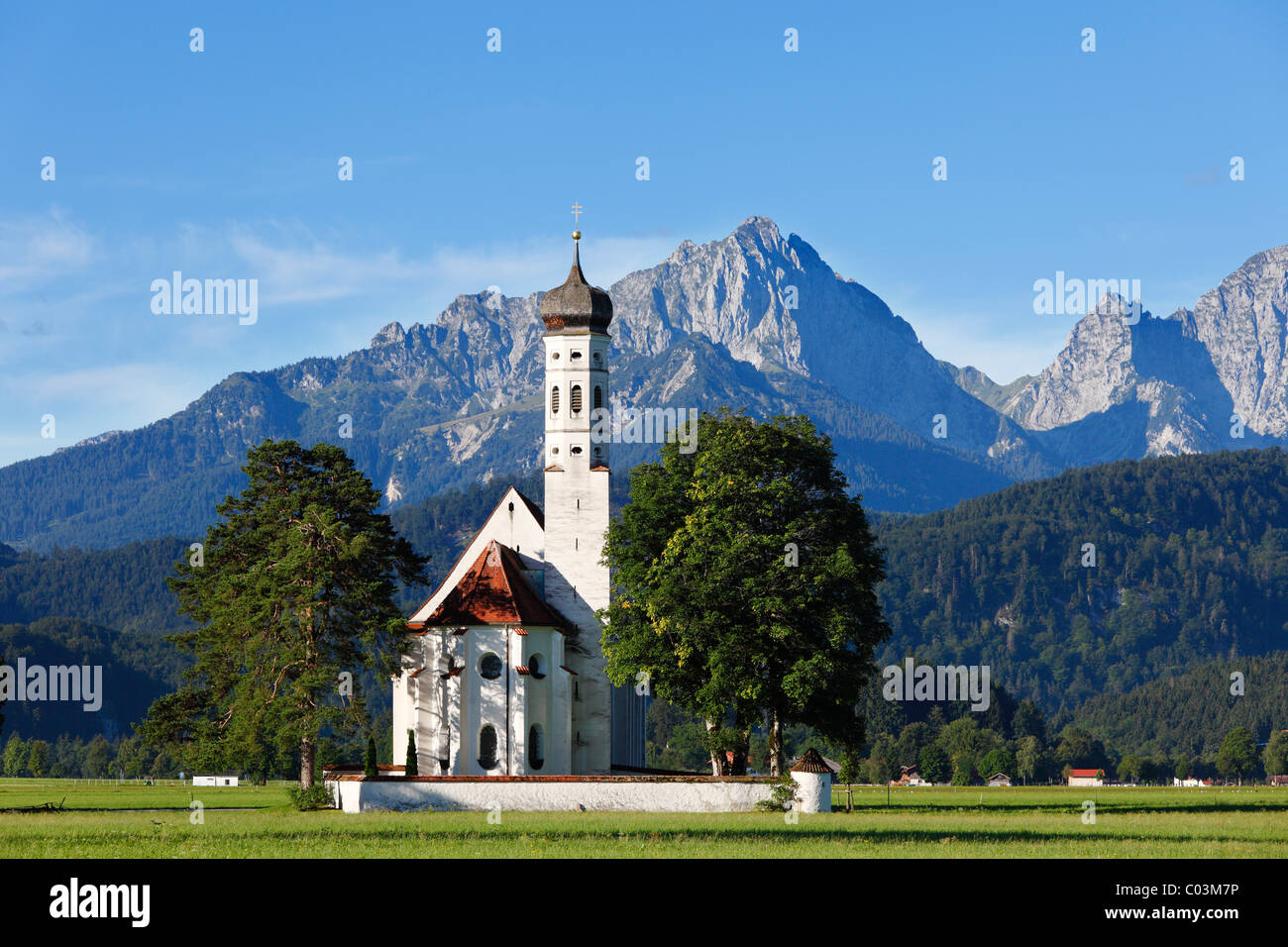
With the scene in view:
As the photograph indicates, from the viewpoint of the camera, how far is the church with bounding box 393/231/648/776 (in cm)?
6869

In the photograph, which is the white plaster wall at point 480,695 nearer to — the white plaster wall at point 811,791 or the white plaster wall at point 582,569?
the white plaster wall at point 582,569

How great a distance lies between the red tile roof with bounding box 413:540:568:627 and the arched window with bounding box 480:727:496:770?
4630 millimetres

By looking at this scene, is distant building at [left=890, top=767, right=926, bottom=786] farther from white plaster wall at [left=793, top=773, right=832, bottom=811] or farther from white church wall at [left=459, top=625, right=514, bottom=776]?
white plaster wall at [left=793, top=773, right=832, bottom=811]

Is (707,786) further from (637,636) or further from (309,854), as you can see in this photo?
(309,854)

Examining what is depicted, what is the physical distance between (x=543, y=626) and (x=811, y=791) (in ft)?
55.0

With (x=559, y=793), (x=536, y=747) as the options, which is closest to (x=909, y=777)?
(x=536, y=747)

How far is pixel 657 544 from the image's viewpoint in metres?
65.2

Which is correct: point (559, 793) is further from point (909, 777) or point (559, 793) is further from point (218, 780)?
point (909, 777)

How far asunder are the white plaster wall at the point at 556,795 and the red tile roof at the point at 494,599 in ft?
38.6
